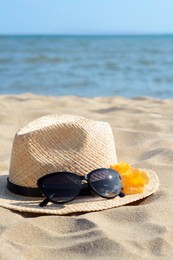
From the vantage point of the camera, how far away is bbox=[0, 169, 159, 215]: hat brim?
240cm

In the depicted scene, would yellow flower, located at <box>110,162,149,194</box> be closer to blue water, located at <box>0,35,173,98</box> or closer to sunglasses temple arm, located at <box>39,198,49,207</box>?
sunglasses temple arm, located at <box>39,198,49,207</box>

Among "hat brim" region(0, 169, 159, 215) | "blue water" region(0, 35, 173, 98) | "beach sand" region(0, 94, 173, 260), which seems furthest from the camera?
"blue water" region(0, 35, 173, 98)

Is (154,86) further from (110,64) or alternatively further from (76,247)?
(76,247)

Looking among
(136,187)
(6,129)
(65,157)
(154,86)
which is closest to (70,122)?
(65,157)

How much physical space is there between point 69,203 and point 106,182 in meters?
0.19

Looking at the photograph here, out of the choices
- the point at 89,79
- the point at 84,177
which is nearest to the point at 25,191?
the point at 84,177

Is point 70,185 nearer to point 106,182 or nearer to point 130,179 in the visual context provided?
point 106,182

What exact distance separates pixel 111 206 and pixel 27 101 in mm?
3548

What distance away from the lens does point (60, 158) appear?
8.31 ft

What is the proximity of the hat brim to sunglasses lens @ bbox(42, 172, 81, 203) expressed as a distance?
0.04m

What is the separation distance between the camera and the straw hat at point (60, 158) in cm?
249

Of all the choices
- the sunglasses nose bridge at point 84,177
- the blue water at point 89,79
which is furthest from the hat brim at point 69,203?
the blue water at point 89,79

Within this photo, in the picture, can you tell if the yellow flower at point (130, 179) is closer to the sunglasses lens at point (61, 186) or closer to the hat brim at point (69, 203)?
the hat brim at point (69, 203)

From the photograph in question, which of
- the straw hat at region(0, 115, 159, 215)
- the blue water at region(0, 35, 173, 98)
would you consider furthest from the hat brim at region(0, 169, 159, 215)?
the blue water at region(0, 35, 173, 98)
